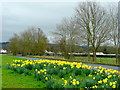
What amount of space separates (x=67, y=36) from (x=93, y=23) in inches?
249

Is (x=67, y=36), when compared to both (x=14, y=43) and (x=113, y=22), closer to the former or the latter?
(x=113, y=22)

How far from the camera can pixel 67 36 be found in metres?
28.2

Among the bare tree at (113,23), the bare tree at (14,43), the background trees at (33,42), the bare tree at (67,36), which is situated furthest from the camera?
the bare tree at (14,43)

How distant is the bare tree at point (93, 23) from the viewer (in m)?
22.5

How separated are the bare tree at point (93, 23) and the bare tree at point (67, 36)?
5.82ft

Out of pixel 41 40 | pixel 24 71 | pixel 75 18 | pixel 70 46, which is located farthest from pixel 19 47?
pixel 24 71

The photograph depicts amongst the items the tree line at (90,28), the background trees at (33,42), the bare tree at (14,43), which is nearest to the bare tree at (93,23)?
the tree line at (90,28)

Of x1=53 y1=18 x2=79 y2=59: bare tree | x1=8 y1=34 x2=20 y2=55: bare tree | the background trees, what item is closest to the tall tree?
x1=53 y1=18 x2=79 y2=59: bare tree

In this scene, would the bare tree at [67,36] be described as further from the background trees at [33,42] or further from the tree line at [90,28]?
the background trees at [33,42]

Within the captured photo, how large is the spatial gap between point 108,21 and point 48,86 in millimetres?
18985

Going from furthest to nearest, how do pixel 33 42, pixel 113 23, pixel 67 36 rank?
1. pixel 33 42
2. pixel 67 36
3. pixel 113 23

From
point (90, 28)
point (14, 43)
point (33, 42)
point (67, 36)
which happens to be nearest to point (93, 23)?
point (90, 28)

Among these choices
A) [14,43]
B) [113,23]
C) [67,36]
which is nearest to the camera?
[113,23]

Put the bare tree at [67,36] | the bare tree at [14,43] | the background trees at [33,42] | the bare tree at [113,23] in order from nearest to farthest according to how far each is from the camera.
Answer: the bare tree at [113,23] < the bare tree at [67,36] < the background trees at [33,42] < the bare tree at [14,43]
